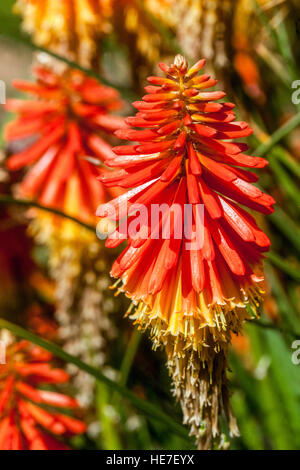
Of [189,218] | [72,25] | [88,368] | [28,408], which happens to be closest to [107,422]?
[28,408]

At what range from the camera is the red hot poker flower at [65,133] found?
0.92 meters

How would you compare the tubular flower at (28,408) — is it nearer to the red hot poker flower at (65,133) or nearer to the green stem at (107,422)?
the green stem at (107,422)

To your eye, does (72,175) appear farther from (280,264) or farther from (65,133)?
(280,264)

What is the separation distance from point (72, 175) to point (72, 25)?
33 cm

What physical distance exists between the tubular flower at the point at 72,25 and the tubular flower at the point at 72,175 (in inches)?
2.3

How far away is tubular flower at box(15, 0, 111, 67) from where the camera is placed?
1.05 metres

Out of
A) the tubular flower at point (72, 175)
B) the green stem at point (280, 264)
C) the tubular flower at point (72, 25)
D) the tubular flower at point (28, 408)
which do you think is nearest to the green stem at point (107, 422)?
the tubular flower at point (72, 175)

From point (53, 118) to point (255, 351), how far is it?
2.00ft

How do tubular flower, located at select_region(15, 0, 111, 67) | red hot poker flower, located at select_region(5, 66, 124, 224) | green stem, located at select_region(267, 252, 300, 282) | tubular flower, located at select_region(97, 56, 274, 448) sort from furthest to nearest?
tubular flower, located at select_region(15, 0, 111, 67) → red hot poker flower, located at select_region(5, 66, 124, 224) → green stem, located at select_region(267, 252, 300, 282) → tubular flower, located at select_region(97, 56, 274, 448)

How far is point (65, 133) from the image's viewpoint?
3.16 ft

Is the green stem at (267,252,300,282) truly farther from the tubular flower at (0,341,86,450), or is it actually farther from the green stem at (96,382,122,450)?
the green stem at (96,382,122,450)

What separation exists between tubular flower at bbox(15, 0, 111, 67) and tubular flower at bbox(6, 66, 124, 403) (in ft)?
0.19

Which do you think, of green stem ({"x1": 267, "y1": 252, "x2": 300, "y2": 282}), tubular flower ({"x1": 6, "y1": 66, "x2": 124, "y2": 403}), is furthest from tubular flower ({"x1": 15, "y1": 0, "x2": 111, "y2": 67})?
green stem ({"x1": 267, "y1": 252, "x2": 300, "y2": 282})

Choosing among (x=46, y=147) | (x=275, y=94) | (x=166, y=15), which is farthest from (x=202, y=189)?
(x=275, y=94)
